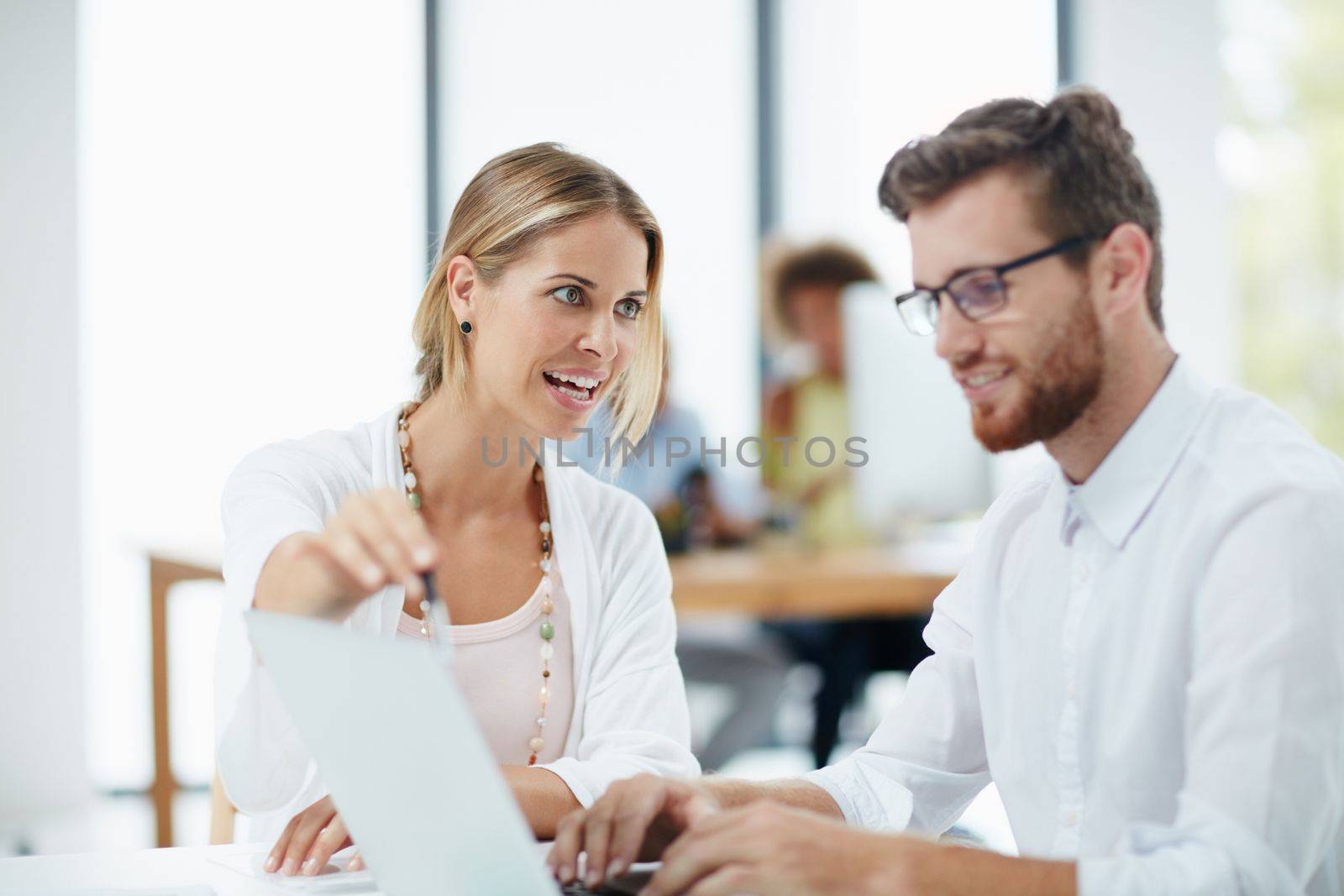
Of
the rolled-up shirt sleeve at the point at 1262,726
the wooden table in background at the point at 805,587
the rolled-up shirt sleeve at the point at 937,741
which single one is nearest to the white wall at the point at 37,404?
the wooden table in background at the point at 805,587

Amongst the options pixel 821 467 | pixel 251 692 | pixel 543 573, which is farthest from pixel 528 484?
pixel 821 467

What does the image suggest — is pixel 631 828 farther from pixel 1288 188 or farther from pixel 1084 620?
pixel 1288 188

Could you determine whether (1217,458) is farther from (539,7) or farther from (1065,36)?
(1065,36)

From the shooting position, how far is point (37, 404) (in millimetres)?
3828

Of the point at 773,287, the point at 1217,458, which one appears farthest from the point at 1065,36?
the point at 1217,458

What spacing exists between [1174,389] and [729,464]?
346cm

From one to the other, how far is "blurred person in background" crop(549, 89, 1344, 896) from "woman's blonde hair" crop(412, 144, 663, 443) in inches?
20.6

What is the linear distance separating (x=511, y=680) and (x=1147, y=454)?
0.81 meters

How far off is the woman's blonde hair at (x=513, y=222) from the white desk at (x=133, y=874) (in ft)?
2.38

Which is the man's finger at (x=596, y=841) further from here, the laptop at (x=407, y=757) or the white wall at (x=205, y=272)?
the white wall at (x=205, y=272)

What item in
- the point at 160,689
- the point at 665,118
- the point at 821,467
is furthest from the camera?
the point at 665,118

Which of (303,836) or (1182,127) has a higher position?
(1182,127)

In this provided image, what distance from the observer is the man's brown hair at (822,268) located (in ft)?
12.2

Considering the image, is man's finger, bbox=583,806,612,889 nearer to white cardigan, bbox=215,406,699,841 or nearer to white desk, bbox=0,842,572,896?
white desk, bbox=0,842,572,896
